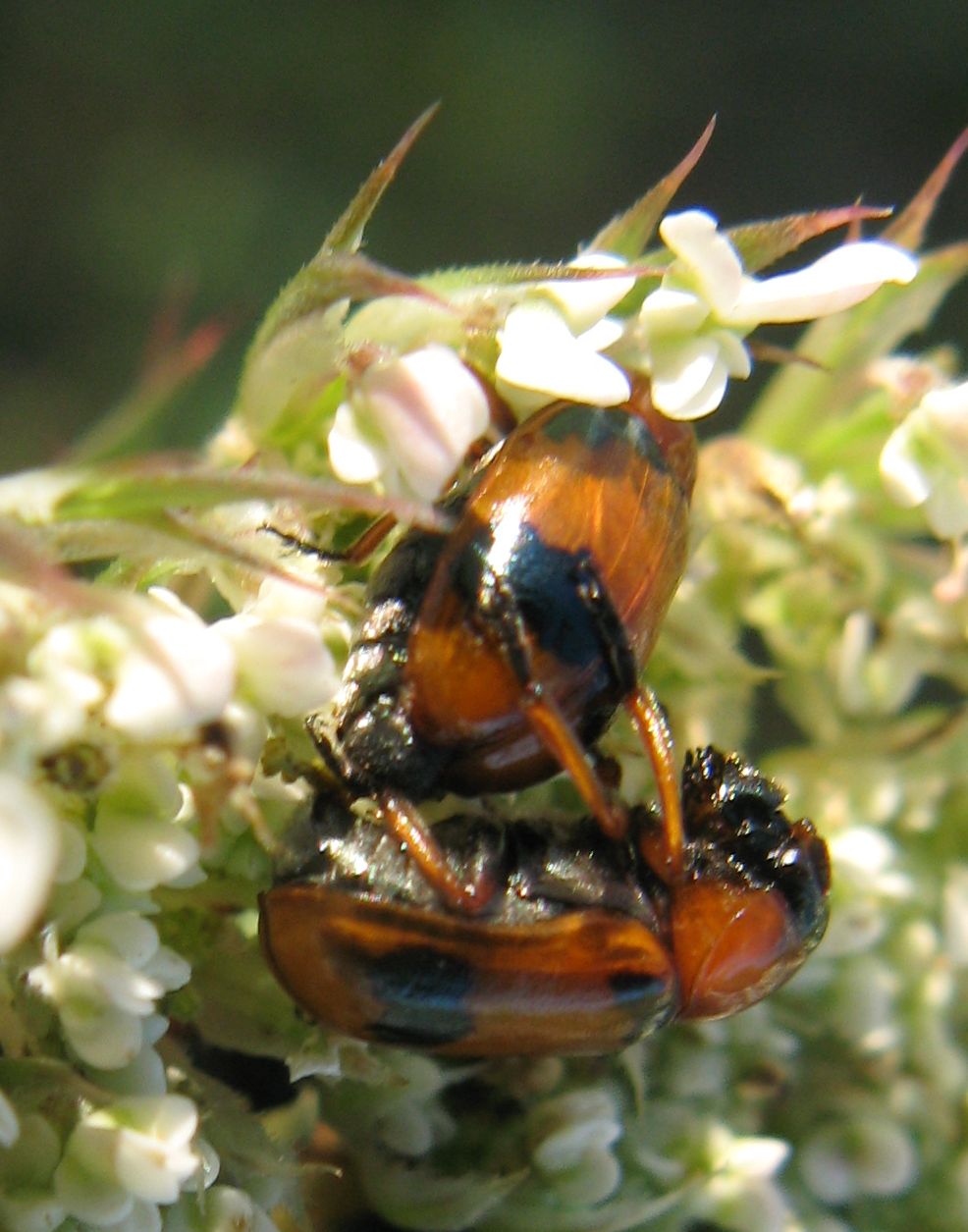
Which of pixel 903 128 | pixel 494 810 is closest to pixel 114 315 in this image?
pixel 903 128

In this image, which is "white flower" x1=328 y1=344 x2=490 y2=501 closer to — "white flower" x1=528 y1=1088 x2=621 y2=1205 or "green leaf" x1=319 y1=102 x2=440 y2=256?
"green leaf" x1=319 y1=102 x2=440 y2=256

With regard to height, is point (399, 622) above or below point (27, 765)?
below

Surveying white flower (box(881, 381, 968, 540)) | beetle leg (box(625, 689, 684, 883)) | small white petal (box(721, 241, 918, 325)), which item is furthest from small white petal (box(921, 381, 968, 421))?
beetle leg (box(625, 689, 684, 883))

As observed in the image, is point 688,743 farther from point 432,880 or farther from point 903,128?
point 903,128

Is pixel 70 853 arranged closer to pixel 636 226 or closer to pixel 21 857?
pixel 21 857

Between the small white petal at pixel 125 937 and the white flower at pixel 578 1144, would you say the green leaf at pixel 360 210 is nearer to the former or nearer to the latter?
the small white petal at pixel 125 937

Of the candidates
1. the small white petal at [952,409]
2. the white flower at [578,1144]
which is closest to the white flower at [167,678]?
the white flower at [578,1144]
